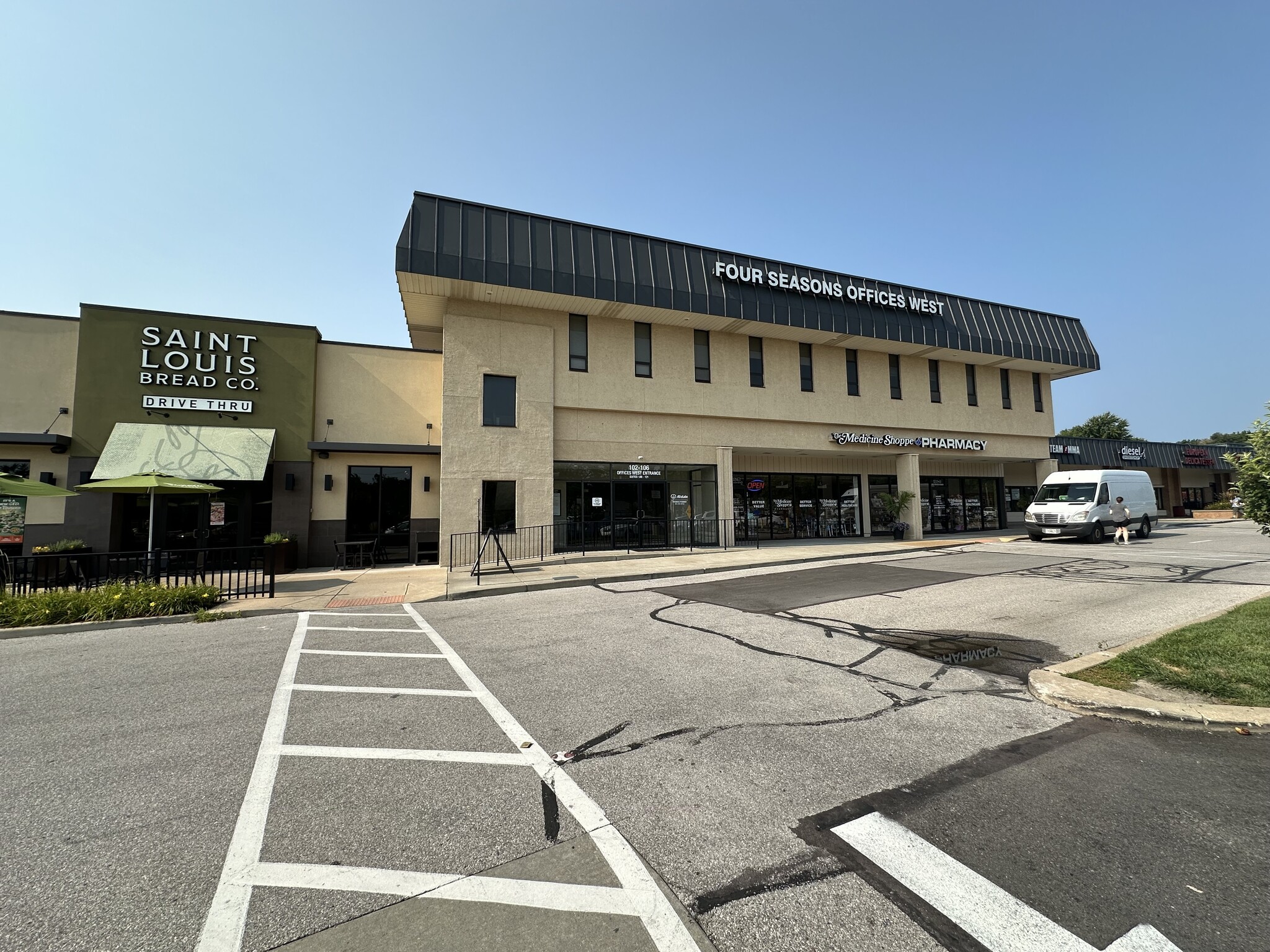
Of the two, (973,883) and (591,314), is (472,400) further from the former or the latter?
(973,883)

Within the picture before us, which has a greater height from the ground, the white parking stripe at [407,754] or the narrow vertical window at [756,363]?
the narrow vertical window at [756,363]

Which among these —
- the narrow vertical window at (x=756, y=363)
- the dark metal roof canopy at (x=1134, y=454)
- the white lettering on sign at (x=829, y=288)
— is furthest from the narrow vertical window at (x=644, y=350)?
the dark metal roof canopy at (x=1134, y=454)

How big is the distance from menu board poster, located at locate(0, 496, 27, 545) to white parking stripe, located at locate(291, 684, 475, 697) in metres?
16.2

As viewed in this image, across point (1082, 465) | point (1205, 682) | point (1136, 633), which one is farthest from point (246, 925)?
point (1082, 465)

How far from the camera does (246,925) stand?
93.7 inches

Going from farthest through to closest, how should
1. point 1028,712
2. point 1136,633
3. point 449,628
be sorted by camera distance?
1. point 449,628
2. point 1136,633
3. point 1028,712

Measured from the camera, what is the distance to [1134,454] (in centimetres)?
3559

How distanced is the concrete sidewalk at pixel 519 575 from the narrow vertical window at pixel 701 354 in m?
6.72

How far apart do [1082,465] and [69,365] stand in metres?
47.1

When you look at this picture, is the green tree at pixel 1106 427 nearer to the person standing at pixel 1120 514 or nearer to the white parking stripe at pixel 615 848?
the person standing at pixel 1120 514

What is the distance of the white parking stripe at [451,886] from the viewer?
249cm

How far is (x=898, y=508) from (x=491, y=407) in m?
17.9

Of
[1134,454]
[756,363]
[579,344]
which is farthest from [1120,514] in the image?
[579,344]

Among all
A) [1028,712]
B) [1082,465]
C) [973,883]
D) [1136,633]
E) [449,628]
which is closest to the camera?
[973,883]
